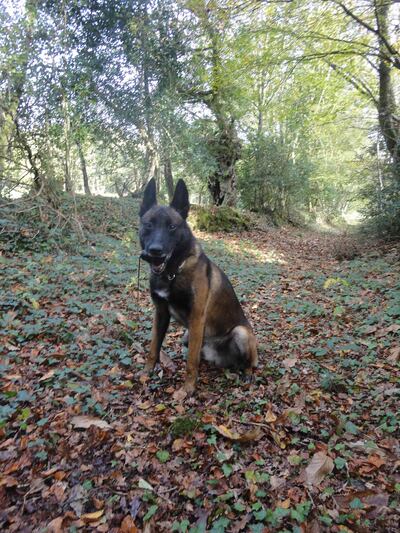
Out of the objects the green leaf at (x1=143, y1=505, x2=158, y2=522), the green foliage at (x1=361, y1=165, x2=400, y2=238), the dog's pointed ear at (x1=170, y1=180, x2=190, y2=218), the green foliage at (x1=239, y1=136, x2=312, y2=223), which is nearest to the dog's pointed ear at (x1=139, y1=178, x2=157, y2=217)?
the dog's pointed ear at (x1=170, y1=180, x2=190, y2=218)

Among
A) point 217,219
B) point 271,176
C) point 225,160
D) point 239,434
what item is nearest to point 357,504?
point 239,434

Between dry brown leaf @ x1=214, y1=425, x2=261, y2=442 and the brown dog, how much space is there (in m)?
0.72

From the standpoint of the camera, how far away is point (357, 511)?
221 centimetres

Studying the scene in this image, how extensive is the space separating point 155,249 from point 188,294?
65 centimetres

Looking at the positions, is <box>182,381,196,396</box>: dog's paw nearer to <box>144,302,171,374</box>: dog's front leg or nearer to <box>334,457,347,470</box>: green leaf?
<box>144,302,171,374</box>: dog's front leg

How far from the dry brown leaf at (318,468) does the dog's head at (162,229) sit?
206cm

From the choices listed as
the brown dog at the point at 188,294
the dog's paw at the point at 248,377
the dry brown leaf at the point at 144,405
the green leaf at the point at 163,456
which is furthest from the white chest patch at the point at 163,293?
the green leaf at the point at 163,456

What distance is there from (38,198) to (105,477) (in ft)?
26.4

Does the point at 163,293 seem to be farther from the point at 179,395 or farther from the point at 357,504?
the point at 357,504

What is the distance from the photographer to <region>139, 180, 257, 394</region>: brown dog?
11.4 ft

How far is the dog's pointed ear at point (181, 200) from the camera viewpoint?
372 cm

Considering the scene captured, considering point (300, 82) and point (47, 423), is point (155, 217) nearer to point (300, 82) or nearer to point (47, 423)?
point (47, 423)

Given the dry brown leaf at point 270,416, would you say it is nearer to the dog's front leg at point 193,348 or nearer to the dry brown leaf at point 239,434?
the dry brown leaf at point 239,434

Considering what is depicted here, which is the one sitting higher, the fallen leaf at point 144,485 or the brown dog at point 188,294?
the brown dog at point 188,294
